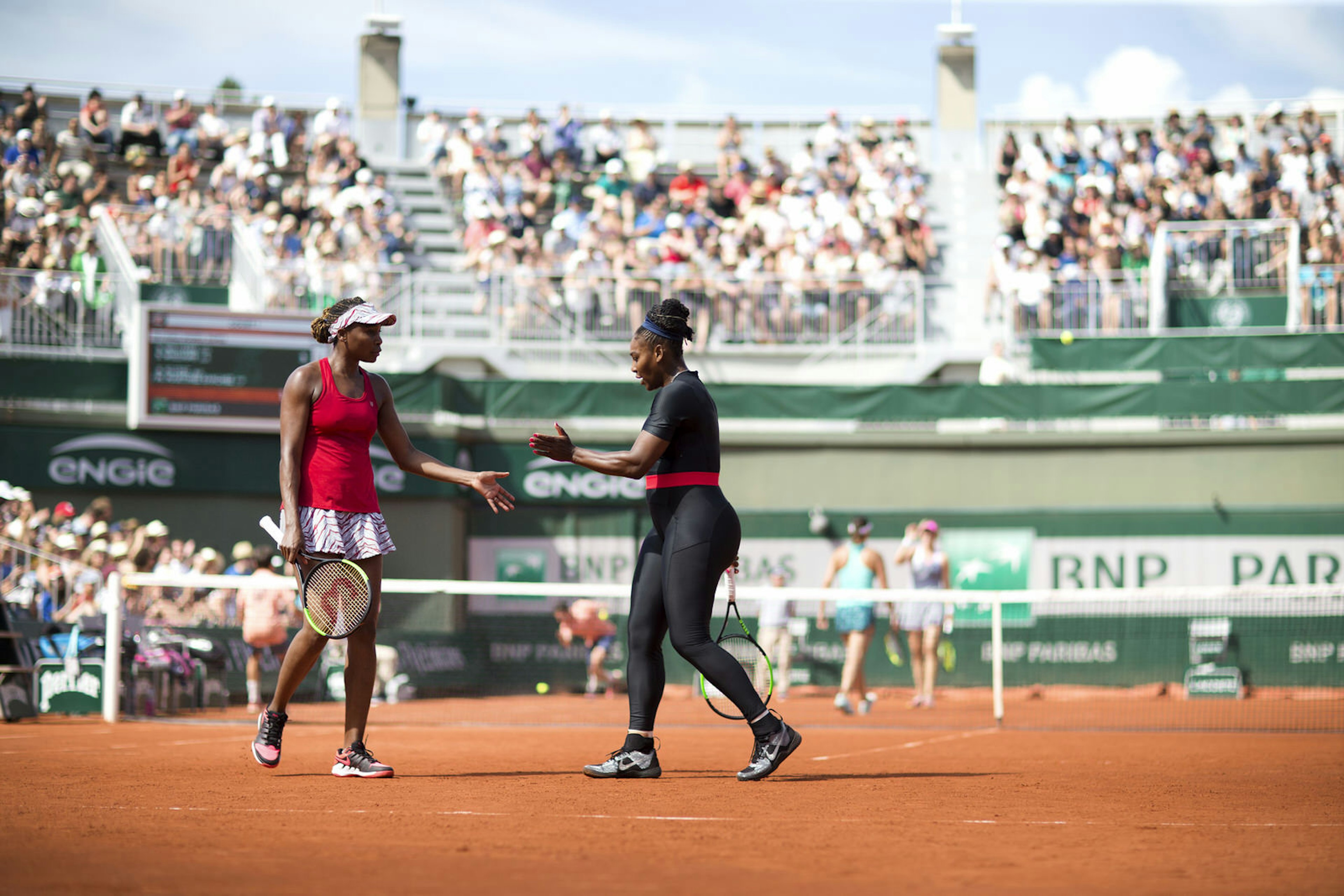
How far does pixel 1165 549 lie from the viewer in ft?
65.7

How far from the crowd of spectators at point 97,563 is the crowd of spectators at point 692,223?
Result: 614 cm

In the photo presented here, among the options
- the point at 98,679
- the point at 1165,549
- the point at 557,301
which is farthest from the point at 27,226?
the point at 1165,549

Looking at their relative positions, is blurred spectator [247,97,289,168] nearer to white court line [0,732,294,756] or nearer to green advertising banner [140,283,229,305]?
green advertising banner [140,283,229,305]

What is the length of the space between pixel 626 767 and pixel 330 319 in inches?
104

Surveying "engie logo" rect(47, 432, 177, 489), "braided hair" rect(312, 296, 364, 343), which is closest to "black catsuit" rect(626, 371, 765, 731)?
"braided hair" rect(312, 296, 364, 343)

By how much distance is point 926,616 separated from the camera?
1591 cm

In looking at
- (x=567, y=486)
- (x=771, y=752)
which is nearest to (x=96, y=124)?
(x=567, y=486)

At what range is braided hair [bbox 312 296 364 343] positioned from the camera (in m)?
7.42

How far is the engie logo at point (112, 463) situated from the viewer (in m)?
19.5

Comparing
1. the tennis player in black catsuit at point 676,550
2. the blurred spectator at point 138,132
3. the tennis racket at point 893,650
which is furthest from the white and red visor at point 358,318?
the blurred spectator at point 138,132

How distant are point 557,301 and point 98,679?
33.3 feet

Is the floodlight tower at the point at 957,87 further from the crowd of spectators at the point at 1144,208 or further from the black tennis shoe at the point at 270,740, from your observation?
the black tennis shoe at the point at 270,740

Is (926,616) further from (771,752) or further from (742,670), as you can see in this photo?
(742,670)

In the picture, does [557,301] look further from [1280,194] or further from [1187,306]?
[1280,194]
